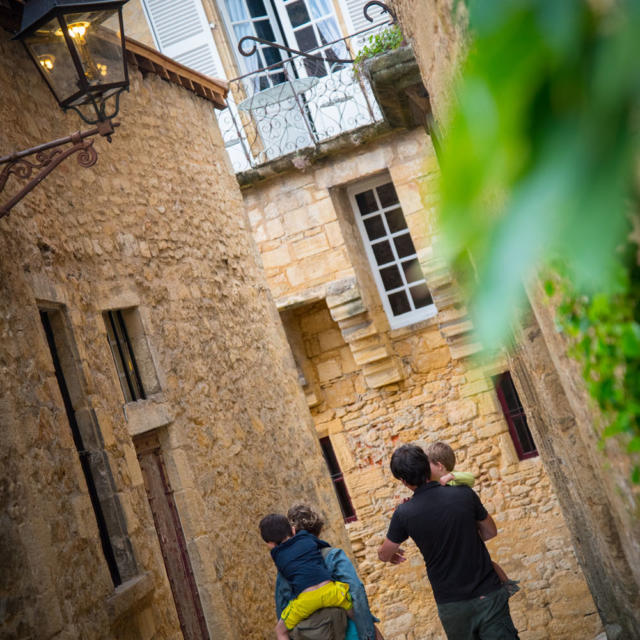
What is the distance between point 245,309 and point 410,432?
3.85 m

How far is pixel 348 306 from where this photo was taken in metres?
10.5

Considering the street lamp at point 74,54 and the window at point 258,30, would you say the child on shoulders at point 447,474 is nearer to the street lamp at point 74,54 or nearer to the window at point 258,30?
the street lamp at point 74,54

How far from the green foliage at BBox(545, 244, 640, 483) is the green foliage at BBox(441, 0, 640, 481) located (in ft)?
4.07

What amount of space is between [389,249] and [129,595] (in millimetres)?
7459

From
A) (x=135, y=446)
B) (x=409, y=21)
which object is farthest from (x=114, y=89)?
(x=135, y=446)

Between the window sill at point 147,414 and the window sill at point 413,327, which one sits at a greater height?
the window sill at point 413,327

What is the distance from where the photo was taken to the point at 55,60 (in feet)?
15.1

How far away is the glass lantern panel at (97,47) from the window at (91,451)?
1.44 meters

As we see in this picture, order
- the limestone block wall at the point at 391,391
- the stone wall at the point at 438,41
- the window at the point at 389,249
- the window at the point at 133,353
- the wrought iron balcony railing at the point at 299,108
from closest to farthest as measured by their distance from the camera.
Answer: the stone wall at the point at 438,41 → the window at the point at 133,353 → the limestone block wall at the point at 391,391 → the wrought iron balcony railing at the point at 299,108 → the window at the point at 389,249

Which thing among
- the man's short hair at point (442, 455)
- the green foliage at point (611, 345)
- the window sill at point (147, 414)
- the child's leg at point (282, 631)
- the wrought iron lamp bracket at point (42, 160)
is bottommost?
the child's leg at point (282, 631)

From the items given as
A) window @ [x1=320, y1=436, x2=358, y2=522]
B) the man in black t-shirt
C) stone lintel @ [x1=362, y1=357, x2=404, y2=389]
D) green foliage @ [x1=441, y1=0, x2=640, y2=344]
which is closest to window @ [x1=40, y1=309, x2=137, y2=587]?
the man in black t-shirt

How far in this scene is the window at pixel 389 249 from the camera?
1120 centimetres

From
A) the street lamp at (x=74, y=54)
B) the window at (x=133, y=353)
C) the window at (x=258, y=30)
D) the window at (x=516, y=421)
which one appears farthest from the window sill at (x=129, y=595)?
the window at (x=258, y=30)

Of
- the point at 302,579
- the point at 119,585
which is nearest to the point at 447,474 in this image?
the point at 302,579
